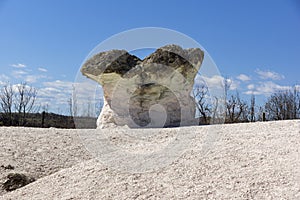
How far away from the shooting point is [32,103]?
21.1m

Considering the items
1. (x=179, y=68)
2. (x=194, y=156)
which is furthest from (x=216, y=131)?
(x=179, y=68)

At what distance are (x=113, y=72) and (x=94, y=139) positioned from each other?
2884mm

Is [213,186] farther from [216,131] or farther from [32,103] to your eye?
[32,103]

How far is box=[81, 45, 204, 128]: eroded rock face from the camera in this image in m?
10.5

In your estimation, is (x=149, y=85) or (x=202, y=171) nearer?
(x=202, y=171)

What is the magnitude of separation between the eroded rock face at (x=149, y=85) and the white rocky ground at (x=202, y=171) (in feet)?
9.23

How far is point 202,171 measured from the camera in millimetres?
4984

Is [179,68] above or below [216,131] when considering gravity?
above

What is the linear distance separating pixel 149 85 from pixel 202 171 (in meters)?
5.87

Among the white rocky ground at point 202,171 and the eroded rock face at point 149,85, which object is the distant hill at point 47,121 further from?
the white rocky ground at point 202,171

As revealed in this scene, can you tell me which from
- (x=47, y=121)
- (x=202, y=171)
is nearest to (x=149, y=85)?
(x=202, y=171)

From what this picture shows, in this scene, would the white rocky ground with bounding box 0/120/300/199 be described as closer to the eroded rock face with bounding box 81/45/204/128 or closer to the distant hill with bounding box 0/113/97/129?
the eroded rock face with bounding box 81/45/204/128

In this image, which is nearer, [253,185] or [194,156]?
[253,185]

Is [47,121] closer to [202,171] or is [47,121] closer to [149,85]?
[149,85]
